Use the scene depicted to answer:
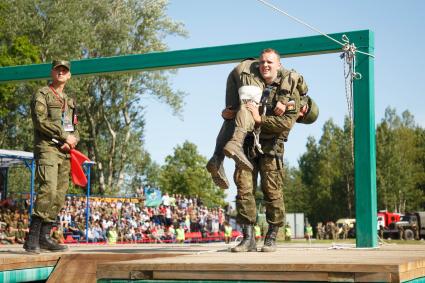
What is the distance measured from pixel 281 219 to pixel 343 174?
219 feet

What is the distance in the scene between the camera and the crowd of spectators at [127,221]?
20000 millimetres

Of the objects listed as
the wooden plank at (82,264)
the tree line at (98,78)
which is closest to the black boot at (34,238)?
the wooden plank at (82,264)

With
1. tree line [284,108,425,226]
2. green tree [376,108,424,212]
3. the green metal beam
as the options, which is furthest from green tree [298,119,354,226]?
the green metal beam

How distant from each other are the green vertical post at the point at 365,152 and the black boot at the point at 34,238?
313 centimetres

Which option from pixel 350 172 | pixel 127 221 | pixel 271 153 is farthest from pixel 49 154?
pixel 350 172

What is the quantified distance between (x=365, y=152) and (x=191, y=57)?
223cm

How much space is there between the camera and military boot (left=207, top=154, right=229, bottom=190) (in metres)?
5.13

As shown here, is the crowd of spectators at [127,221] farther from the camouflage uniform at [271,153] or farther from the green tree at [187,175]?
the green tree at [187,175]

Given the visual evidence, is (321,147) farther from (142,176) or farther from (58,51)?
(58,51)

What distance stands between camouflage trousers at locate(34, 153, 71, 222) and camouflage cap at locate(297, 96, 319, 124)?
2428mm

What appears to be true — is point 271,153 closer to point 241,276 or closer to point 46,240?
point 241,276

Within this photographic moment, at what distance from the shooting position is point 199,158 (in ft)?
219

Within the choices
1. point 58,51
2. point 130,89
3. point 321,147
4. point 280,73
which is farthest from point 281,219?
point 321,147

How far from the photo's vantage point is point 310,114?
5.94 m
